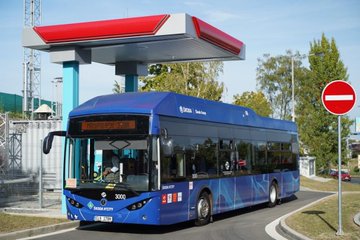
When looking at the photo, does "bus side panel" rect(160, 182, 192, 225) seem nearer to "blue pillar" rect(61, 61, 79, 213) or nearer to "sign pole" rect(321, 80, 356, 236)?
"sign pole" rect(321, 80, 356, 236)

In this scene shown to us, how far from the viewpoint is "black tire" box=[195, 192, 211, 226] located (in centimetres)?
1402

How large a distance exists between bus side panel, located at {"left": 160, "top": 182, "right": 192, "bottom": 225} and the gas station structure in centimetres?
461

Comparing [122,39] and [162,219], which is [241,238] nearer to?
[162,219]

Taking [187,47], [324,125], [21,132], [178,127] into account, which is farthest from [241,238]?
[324,125]

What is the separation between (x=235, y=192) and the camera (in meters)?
16.5

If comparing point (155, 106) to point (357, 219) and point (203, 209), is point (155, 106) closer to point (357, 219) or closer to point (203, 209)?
point (203, 209)

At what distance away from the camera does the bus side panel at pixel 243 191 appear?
54.8ft

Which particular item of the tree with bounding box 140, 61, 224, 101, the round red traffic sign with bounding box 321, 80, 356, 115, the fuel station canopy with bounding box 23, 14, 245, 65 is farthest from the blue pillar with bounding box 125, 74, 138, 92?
the tree with bounding box 140, 61, 224, 101

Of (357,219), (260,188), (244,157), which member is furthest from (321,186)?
(357,219)

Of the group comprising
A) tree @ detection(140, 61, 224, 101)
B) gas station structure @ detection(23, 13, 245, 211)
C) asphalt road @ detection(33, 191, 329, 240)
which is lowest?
asphalt road @ detection(33, 191, 329, 240)

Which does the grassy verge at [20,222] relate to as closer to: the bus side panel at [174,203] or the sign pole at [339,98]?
the bus side panel at [174,203]

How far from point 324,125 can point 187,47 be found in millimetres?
39221

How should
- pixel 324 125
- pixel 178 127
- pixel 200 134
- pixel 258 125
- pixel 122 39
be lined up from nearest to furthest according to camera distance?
pixel 178 127 → pixel 200 134 → pixel 122 39 → pixel 258 125 → pixel 324 125

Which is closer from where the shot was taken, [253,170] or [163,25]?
[163,25]
